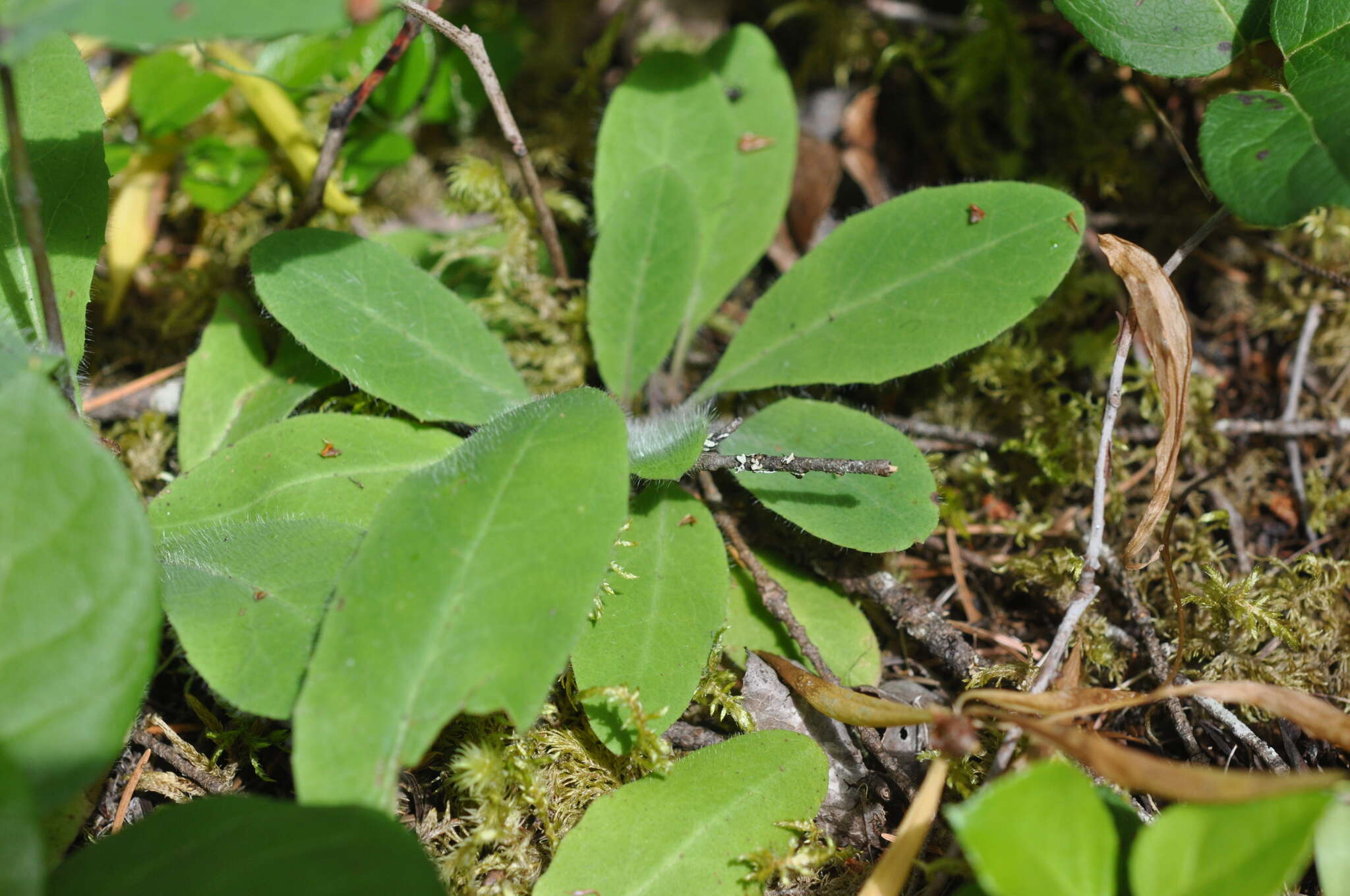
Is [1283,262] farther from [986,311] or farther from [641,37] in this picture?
[641,37]

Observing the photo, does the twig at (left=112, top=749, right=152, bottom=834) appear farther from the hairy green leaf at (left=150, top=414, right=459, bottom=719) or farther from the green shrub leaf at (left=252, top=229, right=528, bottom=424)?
the green shrub leaf at (left=252, top=229, right=528, bottom=424)

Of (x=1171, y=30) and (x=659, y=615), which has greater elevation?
(x=1171, y=30)

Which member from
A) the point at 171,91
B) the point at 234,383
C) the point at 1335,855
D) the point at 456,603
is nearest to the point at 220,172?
the point at 171,91

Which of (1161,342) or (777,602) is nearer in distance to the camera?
(1161,342)

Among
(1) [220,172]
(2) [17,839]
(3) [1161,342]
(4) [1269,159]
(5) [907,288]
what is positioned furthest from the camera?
(1) [220,172]

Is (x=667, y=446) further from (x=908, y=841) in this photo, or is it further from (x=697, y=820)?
(x=908, y=841)

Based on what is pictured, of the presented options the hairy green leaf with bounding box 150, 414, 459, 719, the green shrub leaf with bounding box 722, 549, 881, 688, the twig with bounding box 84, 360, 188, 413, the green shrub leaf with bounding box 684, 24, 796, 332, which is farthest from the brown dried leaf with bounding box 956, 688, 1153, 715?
the twig with bounding box 84, 360, 188, 413

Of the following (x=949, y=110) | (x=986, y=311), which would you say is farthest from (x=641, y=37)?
(x=986, y=311)
